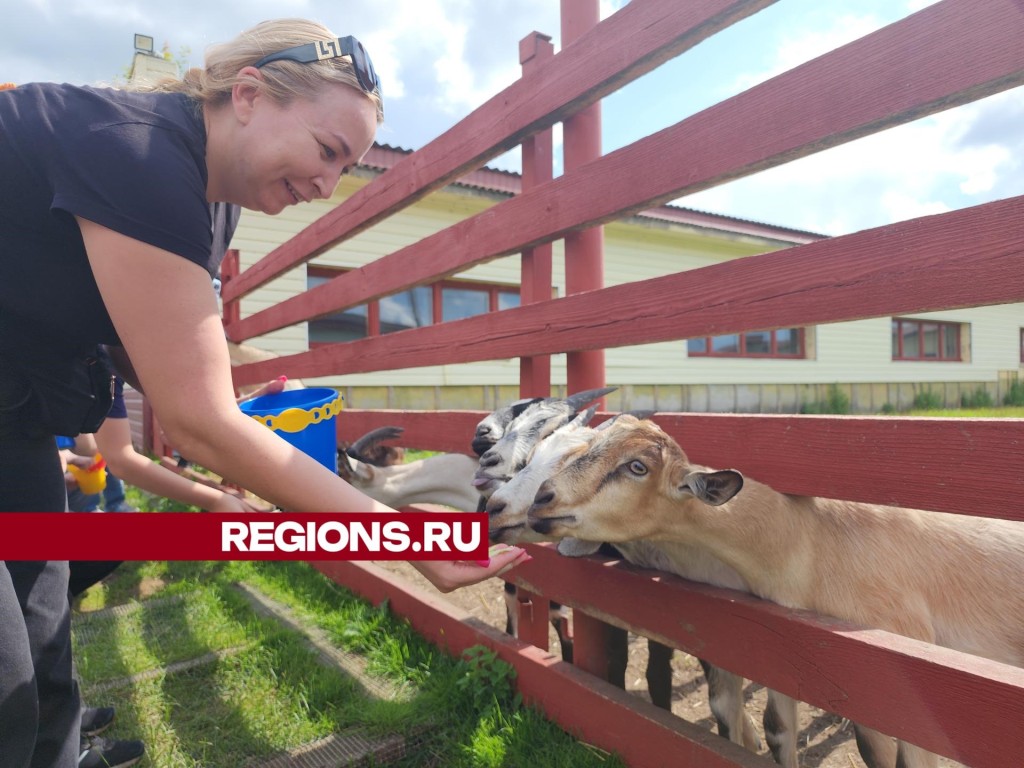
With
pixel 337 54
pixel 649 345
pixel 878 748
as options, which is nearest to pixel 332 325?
pixel 649 345

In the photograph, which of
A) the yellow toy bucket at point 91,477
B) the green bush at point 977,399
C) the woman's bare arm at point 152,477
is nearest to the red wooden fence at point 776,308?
the woman's bare arm at point 152,477

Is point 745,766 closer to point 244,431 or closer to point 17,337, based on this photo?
point 244,431

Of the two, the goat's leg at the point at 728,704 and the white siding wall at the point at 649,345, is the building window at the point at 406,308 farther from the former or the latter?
the goat's leg at the point at 728,704

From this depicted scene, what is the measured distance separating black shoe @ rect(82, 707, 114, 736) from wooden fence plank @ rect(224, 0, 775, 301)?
2613mm

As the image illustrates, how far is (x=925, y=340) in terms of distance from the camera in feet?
63.5

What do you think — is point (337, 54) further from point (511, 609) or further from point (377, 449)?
point (511, 609)

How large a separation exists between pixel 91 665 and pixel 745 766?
2972 mm

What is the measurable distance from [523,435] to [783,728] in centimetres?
136

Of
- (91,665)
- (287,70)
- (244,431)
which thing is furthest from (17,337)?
(91,665)

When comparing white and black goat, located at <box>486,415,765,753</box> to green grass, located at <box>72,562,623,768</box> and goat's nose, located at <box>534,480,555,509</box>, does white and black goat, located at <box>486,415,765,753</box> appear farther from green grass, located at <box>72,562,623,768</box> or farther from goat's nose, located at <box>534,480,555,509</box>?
green grass, located at <box>72,562,623,768</box>

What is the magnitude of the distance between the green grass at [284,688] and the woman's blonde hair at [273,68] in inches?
83.4

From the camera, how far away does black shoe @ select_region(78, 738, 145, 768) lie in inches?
85.7

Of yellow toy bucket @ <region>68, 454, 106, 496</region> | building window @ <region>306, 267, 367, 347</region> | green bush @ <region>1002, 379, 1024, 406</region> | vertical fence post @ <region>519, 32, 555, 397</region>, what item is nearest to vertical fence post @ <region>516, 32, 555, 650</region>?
vertical fence post @ <region>519, 32, 555, 397</region>

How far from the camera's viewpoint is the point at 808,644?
61.6 inches
